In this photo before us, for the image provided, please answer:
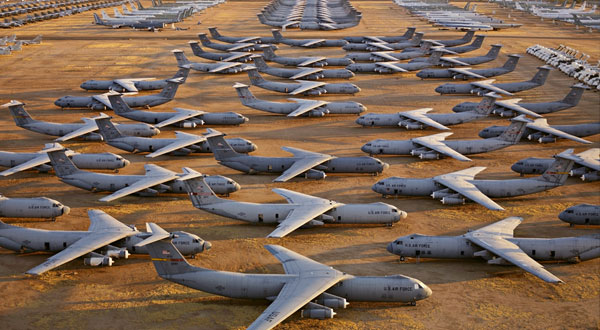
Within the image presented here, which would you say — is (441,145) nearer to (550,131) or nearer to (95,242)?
(550,131)

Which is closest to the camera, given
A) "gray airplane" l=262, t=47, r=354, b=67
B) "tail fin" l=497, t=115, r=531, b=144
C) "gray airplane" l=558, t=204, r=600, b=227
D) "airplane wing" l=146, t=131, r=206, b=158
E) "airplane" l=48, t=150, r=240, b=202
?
"gray airplane" l=558, t=204, r=600, b=227

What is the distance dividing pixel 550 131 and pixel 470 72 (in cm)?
3998

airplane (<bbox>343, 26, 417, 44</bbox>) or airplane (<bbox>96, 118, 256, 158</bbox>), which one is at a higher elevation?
airplane (<bbox>343, 26, 417, 44</bbox>)

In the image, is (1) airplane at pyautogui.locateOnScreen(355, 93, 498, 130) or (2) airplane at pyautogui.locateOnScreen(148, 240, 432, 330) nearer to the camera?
(2) airplane at pyautogui.locateOnScreen(148, 240, 432, 330)

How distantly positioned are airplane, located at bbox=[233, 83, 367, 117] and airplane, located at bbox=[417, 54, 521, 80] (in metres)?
30.9

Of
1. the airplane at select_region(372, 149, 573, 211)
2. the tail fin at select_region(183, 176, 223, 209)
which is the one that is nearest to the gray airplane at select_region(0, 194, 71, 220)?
the tail fin at select_region(183, 176, 223, 209)

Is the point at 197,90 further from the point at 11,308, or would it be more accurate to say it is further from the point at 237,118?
the point at 11,308

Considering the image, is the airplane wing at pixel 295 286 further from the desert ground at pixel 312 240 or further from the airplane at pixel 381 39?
the airplane at pixel 381 39

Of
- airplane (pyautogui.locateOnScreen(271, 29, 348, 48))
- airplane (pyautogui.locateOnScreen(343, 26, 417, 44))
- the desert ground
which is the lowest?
the desert ground

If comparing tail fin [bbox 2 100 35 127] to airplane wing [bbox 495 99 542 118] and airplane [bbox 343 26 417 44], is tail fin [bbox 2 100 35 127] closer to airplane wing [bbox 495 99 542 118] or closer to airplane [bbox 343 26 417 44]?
airplane wing [bbox 495 99 542 118]

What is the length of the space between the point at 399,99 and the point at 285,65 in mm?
32161

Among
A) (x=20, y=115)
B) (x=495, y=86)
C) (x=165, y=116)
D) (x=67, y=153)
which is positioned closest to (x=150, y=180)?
(x=67, y=153)

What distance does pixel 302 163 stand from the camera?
67.3 metres

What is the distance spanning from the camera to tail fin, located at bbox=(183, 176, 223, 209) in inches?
2163
